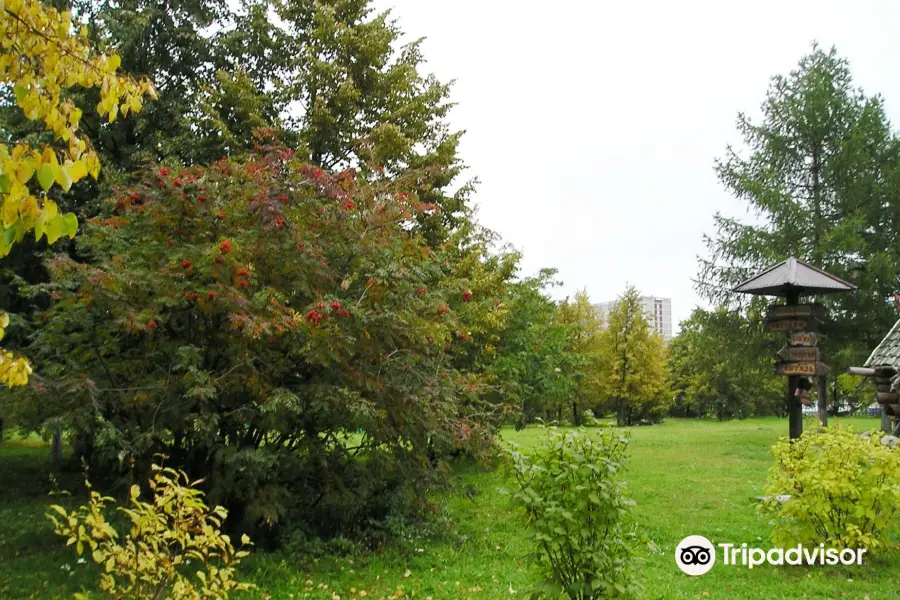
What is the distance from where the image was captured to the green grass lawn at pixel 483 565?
5.69 metres

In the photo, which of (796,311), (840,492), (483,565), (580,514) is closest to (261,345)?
(483,565)

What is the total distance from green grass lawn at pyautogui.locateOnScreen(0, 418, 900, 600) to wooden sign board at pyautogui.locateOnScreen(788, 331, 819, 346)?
246 cm

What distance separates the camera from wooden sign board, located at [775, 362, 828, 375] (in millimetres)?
10383

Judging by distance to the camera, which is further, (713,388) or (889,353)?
(713,388)

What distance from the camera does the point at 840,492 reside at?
5879mm

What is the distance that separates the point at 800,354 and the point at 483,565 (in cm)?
707

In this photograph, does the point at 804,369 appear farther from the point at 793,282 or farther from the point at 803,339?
the point at 793,282

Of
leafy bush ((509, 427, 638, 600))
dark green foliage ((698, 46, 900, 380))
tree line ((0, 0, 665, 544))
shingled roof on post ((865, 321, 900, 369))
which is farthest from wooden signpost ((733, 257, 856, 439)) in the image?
leafy bush ((509, 427, 638, 600))

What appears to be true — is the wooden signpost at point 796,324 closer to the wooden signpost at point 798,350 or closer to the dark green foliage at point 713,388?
the wooden signpost at point 798,350

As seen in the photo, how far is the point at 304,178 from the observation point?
723cm

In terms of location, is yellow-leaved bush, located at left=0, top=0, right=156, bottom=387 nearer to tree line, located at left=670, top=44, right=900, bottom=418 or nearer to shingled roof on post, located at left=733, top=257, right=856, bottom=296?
shingled roof on post, located at left=733, top=257, right=856, bottom=296

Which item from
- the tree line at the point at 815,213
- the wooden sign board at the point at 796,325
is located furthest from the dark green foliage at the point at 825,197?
the wooden sign board at the point at 796,325

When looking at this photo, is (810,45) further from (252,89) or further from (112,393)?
(112,393)

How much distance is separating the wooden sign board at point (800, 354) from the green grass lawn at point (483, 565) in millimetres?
2183
